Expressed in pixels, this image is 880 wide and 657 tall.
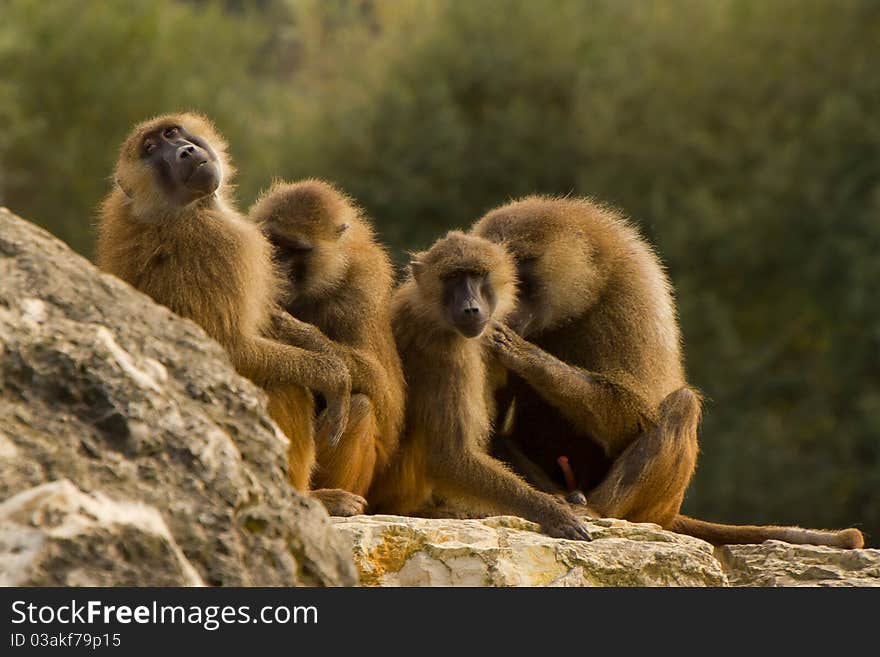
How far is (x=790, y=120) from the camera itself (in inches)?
875

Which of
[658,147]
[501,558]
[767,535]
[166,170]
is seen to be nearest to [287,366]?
[166,170]

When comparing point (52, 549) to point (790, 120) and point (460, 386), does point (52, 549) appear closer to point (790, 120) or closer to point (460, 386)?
point (460, 386)

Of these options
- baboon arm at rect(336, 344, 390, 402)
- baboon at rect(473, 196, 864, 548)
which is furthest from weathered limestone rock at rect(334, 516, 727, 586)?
baboon at rect(473, 196, 864, 548)

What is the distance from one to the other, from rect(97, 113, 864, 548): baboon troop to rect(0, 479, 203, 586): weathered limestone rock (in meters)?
2.31

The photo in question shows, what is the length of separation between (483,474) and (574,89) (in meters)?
19.6

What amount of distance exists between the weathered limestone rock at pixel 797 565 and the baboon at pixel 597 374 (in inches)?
7.1

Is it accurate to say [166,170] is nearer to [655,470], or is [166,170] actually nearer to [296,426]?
[296,426]

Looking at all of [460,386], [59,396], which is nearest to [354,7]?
[460,386]

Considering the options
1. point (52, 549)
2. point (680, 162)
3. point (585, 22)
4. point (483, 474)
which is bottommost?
point (52, 549)

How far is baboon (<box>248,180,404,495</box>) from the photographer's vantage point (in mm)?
6129

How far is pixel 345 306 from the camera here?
20.8 ft

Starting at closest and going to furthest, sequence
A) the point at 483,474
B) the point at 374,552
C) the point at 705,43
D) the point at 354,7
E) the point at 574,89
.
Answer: the point at 374,552
the point at 483,474
the point at 705,43
the point at 574,89
the point at 354,7

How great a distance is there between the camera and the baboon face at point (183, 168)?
5699mm

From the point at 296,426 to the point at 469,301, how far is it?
Answer: 90 cm
